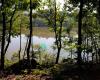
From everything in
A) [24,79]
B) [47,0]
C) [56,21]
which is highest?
[47,0]

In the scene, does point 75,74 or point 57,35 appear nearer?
point 75,74

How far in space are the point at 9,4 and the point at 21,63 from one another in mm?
8060

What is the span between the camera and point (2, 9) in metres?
26.7

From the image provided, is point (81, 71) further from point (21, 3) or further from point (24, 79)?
point (21, 3)

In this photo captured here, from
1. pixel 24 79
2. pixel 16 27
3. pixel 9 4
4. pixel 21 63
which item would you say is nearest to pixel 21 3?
pixel 9 4

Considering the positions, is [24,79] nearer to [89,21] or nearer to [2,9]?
[2,9]

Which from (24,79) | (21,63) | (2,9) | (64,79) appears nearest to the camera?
(64,79)

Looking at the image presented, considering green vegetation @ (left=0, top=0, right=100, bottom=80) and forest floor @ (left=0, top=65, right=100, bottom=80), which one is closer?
forest floor @ (left=0, top=65, right=100, bottom=80)

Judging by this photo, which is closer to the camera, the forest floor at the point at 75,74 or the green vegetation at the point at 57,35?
the forest floor at the point at 75,74

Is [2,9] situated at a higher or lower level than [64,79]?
higher

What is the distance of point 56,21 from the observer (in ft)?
133

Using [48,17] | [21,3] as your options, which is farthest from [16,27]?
[21,3]

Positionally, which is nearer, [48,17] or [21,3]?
[21,3]

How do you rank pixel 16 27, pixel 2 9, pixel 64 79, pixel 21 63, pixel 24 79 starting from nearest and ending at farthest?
pixel 64 79 < pixel 24 79 < pixel 2 9 < pixel 21 63 < pixel 16 27
